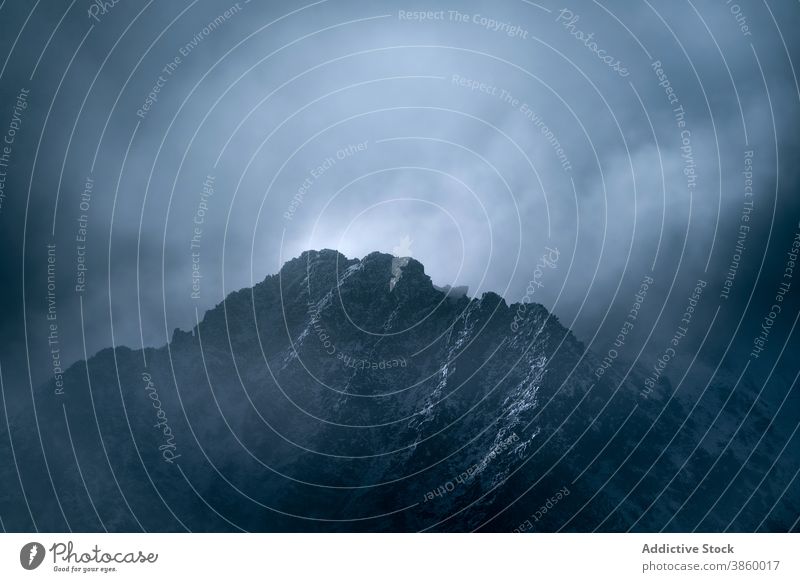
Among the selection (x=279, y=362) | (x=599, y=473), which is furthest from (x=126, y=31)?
(x=599, y=473)

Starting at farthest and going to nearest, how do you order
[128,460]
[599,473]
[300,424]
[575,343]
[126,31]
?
[575,343] → [599,473] → [128,460] → [300,424] → [126,31]

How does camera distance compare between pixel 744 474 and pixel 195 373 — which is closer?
pixel 195 373
